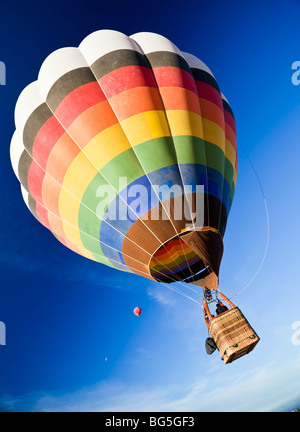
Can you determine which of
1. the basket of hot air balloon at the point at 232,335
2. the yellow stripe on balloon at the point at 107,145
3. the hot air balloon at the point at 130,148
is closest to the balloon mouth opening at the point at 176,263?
the hot air balloon at the point at 130,148

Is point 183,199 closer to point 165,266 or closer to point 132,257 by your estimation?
point 132,257

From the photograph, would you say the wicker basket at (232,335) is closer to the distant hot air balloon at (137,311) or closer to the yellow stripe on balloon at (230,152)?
the yellow stripe on balloon at (230,152)

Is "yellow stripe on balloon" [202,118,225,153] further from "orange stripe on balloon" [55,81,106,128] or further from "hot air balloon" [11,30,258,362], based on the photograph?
"orange stripe on balloon" [55,81,106,128]

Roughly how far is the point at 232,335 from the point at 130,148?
11.4 ft

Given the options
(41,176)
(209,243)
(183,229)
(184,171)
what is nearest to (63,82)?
(41,176)

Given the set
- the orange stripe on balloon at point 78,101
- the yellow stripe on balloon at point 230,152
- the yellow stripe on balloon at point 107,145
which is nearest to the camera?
the yellow stripe on balloon at point 107,145

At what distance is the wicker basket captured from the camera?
4.43 meters

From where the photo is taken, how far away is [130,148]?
5.32m

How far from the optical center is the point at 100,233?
233 inches

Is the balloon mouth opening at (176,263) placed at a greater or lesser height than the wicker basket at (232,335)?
greater

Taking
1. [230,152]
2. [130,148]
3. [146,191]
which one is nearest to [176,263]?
[146,191]

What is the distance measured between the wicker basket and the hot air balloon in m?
1.16

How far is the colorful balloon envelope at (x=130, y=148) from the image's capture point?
17.2 ft

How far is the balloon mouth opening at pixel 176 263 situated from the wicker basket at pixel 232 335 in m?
1.79
